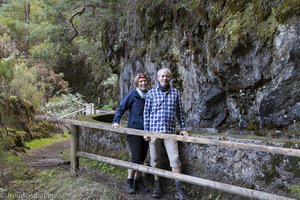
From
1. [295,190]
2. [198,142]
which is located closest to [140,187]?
[198,142]

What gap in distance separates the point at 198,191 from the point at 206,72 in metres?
3.07

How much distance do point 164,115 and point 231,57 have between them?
240 cm

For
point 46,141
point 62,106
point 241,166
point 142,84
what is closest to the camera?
point 241,166

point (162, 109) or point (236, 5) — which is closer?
point (162, 109)

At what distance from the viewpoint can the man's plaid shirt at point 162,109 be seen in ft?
17.7

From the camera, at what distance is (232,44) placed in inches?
275

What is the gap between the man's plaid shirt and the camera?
539 centimetres

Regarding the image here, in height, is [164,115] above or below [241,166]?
above

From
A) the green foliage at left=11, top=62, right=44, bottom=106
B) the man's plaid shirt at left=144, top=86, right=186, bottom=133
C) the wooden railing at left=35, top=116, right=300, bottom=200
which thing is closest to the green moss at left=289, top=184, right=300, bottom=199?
the wooden railing at left=35, top=116, right=300, bottom=200

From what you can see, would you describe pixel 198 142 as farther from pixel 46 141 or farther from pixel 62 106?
pixel 62 106

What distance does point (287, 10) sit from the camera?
6.16 metres

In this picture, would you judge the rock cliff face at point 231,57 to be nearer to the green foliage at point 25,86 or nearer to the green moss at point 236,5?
the green moss at point 236,5

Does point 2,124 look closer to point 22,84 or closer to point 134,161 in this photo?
point 134,161

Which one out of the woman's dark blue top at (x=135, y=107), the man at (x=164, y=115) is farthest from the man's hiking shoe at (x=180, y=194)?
the woman's dark blue top at (x=135, y=107)
